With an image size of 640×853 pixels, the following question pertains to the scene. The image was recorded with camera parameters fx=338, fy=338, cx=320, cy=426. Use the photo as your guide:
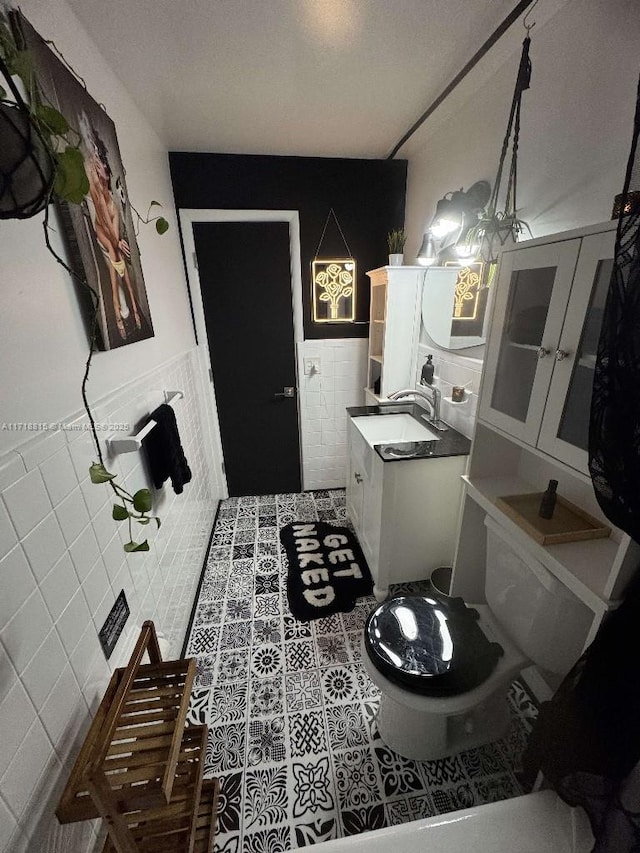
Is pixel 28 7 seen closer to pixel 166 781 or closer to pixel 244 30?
pixel 244 30

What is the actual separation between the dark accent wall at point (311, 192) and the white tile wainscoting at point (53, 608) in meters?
1.64

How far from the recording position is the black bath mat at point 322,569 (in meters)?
1.86

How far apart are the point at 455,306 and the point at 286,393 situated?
1.33m

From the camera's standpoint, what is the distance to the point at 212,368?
2.49 metres

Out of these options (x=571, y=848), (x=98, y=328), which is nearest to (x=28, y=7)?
(x=98, y=328)

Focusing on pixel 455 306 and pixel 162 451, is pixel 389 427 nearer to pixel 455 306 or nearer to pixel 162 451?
pixel 455 306

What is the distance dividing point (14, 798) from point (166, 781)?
27 cm

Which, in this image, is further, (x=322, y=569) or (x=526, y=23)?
(x=322, y=569)

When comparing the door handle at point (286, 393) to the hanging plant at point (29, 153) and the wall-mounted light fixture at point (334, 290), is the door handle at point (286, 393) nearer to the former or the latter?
the wall-mounted light fixture at point (334, 290)

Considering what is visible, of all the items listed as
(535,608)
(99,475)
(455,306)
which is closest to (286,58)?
(455,306)

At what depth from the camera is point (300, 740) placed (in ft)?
4.25

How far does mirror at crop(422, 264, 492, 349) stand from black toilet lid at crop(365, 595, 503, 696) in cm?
115

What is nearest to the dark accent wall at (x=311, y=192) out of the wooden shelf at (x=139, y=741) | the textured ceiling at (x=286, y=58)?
the textured ceiling at (x=286, y=58)

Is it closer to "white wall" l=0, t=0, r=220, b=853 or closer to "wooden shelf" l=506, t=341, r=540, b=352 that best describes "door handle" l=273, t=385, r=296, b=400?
"white wall" l=0, t=0, r=220, b=853
